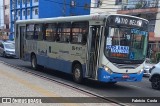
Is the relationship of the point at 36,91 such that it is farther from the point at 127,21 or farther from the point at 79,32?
the point at 127,21

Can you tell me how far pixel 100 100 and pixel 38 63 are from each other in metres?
9.03

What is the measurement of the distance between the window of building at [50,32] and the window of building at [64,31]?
1.43 feet

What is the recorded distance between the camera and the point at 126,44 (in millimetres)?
12945

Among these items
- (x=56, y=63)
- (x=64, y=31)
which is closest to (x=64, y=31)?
(x=64, y=31)

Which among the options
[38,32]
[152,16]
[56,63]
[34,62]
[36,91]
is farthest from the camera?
[152,16]

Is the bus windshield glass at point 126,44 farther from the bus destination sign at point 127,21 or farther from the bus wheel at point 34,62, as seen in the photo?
the bus wheel at point 34,62

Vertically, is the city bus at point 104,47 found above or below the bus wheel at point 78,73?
above

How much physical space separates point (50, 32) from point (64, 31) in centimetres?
164

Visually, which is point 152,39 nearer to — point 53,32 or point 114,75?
point 53,32

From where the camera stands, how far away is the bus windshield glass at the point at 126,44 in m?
12.7

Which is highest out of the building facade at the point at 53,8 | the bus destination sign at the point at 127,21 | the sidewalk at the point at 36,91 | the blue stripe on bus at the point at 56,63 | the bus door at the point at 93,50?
the building facade at the point at 53,8

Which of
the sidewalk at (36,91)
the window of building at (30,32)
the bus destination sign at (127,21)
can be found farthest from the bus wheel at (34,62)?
the bus destination sign at (127,21)

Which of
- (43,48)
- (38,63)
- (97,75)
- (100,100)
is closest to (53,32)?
(43,48)

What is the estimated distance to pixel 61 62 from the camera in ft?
51.9
